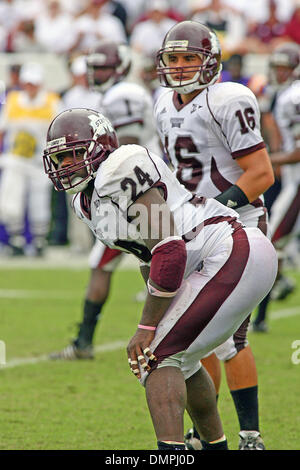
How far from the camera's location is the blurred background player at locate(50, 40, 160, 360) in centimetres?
586

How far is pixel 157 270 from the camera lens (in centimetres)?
322

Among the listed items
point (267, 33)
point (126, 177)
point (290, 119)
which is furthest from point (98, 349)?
point (267, 33)

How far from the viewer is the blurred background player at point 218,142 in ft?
13.2

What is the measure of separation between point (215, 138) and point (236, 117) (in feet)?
0.58

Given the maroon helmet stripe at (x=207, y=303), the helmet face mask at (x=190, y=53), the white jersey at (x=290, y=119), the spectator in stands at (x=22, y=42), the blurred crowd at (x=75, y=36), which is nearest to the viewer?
the maroon helmet stripe at (x=207, y=303)

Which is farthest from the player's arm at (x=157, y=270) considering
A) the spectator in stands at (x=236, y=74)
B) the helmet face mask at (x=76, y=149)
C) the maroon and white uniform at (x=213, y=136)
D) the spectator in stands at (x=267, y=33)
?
the spectator in stands at (x=267, y=33)

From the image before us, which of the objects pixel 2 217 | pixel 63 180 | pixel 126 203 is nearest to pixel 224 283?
pixel 126 203

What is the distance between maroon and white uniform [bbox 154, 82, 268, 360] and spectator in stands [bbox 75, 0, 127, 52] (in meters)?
8.99

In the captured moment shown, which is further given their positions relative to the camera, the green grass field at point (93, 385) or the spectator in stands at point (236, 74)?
the spectator in stands at point (236, 74)

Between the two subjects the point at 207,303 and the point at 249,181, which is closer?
the point at 207,303

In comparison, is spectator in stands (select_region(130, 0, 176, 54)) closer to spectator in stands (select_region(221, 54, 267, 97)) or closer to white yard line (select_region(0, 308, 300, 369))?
spectator in stands (select_region(221, 54, 267, 97))

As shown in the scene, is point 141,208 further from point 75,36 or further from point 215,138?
point 75,36

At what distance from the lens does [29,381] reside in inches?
213

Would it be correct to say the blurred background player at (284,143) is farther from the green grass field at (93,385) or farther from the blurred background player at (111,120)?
the blurred background player at (111,120)
